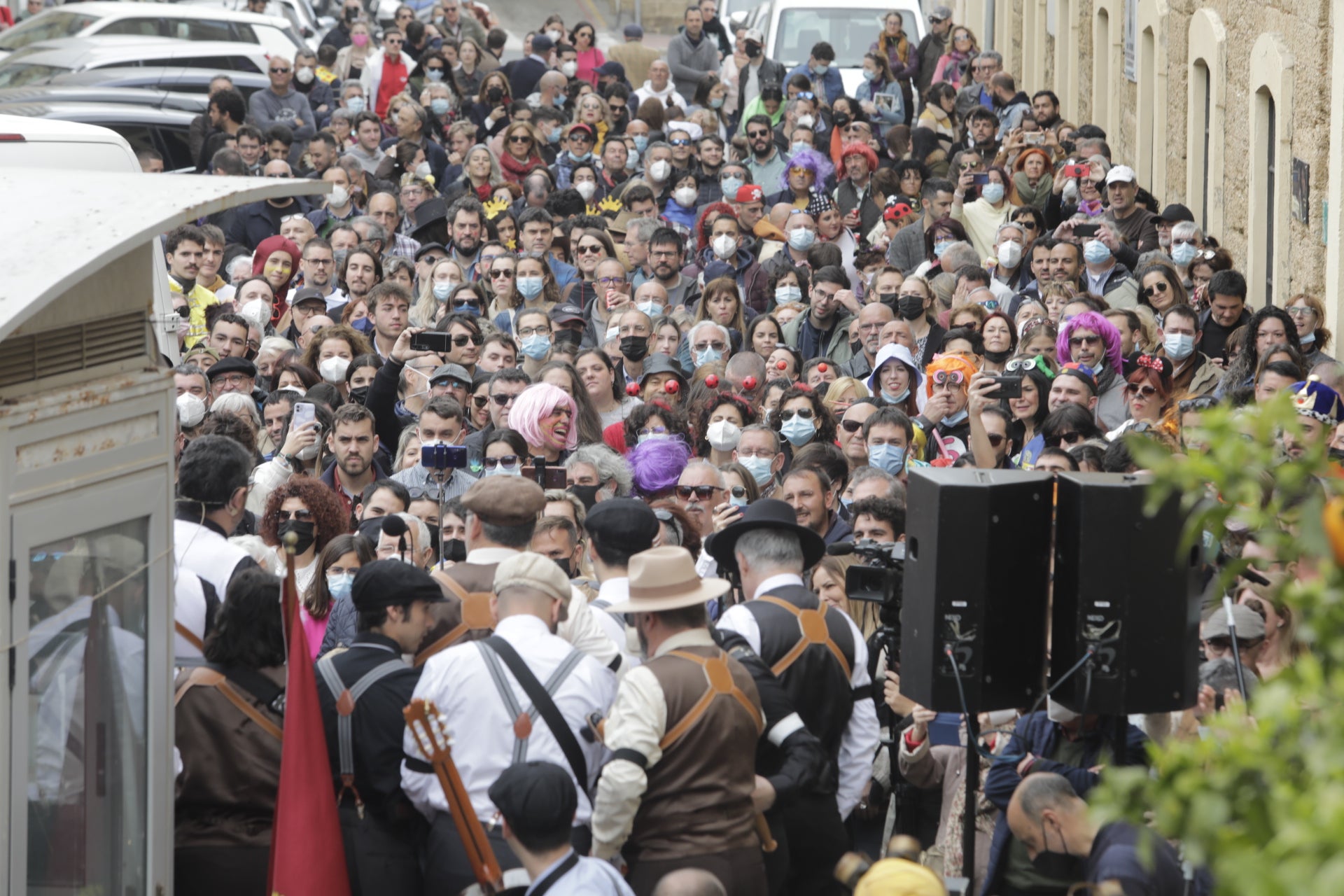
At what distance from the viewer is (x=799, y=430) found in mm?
9984

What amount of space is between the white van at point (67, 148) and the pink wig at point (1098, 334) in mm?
5002

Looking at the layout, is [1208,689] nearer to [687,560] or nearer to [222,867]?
[687,560]

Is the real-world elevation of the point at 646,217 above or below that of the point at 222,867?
above

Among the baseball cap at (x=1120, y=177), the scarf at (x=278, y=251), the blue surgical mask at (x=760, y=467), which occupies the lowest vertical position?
the blue surgical mask at (x=760, y=467)

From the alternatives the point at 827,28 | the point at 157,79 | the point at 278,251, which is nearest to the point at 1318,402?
the point at 278,251

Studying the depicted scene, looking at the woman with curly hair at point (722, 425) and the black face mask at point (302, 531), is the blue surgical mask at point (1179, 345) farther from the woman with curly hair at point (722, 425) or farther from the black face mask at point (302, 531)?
the black face mask at point (302, 531)

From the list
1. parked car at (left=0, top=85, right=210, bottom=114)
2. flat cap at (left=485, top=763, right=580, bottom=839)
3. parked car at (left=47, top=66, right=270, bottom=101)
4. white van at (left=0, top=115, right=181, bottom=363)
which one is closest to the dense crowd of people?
flat cap at (left=485, top=763, right=580, bottom=839)

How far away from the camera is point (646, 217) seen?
16016 millimetres

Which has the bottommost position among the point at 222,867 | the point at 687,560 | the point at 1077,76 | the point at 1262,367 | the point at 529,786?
the point at 222,867

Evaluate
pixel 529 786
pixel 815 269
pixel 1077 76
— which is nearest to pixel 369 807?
pixel 529 786

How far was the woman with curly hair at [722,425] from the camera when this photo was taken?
9.87 metres

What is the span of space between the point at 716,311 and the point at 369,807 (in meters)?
7.29

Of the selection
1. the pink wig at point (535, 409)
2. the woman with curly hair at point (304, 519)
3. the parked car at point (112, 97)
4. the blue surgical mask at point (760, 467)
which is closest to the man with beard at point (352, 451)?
the pink wig at point (535, 409)

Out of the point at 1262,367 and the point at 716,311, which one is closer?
the point at 1262,367
